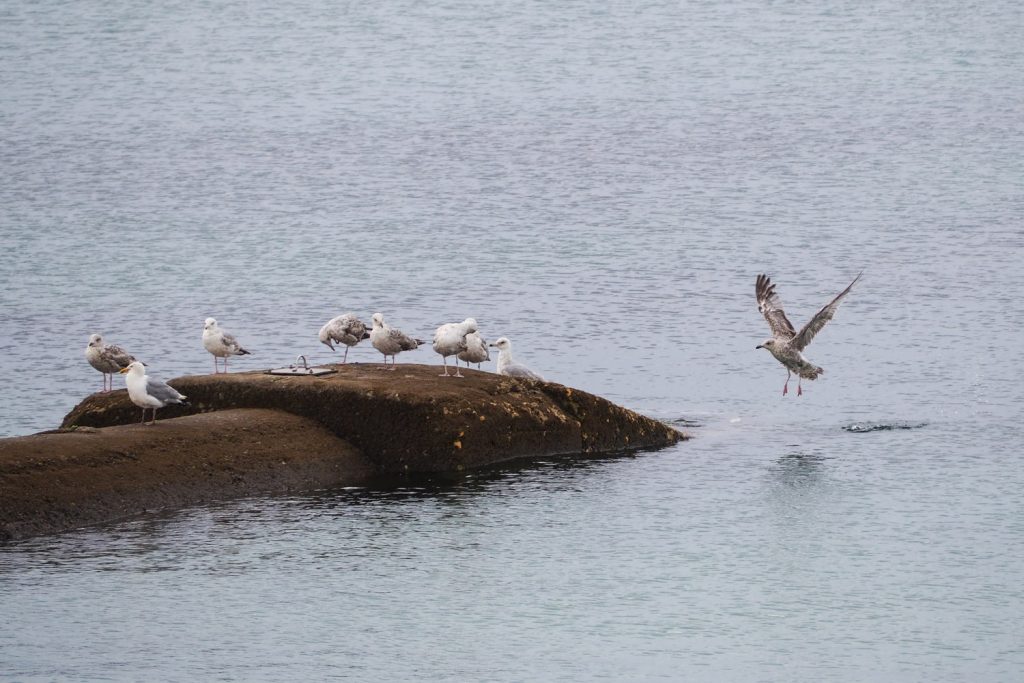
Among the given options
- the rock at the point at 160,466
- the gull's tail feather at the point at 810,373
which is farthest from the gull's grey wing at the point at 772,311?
the rock at the point at 160,466

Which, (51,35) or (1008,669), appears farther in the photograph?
(51,35)

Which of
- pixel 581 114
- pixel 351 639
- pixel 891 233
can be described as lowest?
pixel 351 639

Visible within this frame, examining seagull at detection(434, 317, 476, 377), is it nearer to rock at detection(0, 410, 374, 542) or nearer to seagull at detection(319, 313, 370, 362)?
seagull at detection(319, 313, 370, 362)

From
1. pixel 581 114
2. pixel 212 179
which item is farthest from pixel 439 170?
pixel 581 114

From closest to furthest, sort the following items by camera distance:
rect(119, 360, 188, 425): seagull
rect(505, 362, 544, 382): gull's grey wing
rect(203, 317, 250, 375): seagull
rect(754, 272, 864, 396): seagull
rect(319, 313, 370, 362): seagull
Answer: rect(119, 360, 188, 425): seagull
rect(203, 317, 250, 375): seagull
rect(319, 313, 370, 362): seagull
rect(505, 362, 544, 382): gull's grey wing
rect(754, 272, 864, 396): seagull

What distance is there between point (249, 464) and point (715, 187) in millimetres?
39853

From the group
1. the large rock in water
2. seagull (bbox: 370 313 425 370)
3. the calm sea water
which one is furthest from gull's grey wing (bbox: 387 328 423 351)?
the calm sea water

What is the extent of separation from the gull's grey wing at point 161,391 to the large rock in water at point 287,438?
0.29m

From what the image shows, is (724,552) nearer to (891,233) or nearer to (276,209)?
(891,233)

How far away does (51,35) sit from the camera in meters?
96.8

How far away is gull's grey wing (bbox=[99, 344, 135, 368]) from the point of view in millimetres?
25891

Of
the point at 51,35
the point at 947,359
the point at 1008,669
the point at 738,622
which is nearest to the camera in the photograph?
the point at 1008,669

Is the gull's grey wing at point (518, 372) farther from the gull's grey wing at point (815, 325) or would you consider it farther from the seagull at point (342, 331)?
the gull's grey wing at point (815, 325)

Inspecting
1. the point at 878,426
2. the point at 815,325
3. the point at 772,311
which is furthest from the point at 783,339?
the point at 878,426
